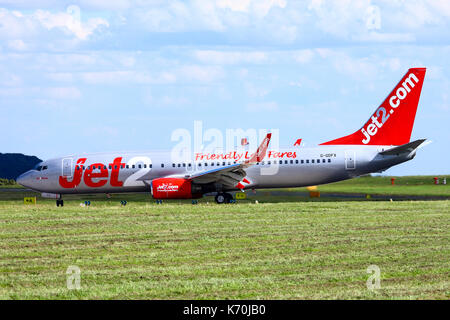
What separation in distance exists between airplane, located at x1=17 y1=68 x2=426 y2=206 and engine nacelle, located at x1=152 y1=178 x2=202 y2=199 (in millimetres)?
57

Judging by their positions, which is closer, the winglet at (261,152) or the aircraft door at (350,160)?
the winglet at (261,152)

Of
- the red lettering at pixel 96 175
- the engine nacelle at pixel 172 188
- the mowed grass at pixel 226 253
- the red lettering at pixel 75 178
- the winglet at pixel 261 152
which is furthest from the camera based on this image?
the red lettering at pixel 75 178

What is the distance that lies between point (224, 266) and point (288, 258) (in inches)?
79.5

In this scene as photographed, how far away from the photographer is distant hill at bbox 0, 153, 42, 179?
368 feet

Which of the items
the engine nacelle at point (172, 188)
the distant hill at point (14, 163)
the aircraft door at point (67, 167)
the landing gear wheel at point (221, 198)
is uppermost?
the distant hill at point (14, 163)

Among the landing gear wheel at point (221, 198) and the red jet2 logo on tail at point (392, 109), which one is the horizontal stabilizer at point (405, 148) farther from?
the landing gear wheel at point (221, 198)

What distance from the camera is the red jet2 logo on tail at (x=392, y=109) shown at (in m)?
38.4

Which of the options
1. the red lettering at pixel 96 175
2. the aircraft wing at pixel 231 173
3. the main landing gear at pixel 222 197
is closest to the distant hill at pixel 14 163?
the red lettering at pixel 96 175

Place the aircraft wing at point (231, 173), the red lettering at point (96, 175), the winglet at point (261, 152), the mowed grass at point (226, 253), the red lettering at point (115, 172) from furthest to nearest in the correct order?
the red lettering at point (96, 175)
the red lettering at point (115, 172)
the aircraft wing at point (231, 173)
the winglet at point (261, 152)
the mowed grass at point (226, 253)

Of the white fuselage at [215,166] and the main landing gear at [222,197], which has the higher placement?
the white fuselage at [215,166]

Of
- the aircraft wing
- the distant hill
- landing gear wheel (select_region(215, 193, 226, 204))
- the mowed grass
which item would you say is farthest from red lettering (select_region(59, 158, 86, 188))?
the distant hill

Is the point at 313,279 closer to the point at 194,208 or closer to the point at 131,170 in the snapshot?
the point at 194,208
